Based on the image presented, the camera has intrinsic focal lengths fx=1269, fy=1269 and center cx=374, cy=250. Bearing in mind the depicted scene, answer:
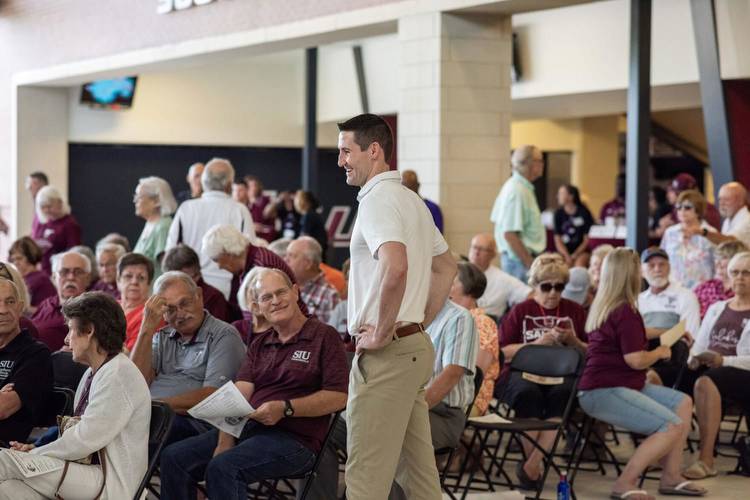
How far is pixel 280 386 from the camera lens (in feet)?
16.3

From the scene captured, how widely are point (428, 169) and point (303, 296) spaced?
2634mm

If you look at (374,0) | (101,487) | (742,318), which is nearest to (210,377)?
(101,487)

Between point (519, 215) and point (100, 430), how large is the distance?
16.0 feet

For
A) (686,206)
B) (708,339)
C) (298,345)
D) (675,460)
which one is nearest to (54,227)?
(686,206)

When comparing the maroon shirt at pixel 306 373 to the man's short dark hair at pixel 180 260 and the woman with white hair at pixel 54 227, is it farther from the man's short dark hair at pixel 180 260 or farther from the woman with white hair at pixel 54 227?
the woman with white hair at pixel 54 227

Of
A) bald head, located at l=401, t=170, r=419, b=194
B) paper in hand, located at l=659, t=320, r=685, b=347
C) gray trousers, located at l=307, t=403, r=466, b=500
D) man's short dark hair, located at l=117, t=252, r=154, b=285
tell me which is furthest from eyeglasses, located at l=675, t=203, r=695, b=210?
man's short dark hair, located at l=117, t=252, r=154, b=285

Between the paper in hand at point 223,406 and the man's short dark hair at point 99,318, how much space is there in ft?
1.35

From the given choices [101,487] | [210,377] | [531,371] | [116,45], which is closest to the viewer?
[101,487]

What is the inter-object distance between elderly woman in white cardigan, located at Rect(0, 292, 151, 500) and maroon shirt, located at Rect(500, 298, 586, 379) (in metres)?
2.69

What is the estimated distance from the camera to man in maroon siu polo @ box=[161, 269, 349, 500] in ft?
15.7

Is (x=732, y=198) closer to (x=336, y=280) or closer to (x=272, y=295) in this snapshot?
(x=336, y=280)

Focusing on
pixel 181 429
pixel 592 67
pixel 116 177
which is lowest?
pixel 181 429

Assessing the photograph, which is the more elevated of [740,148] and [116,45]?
[116,45]

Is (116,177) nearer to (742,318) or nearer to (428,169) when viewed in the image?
(428,169)
